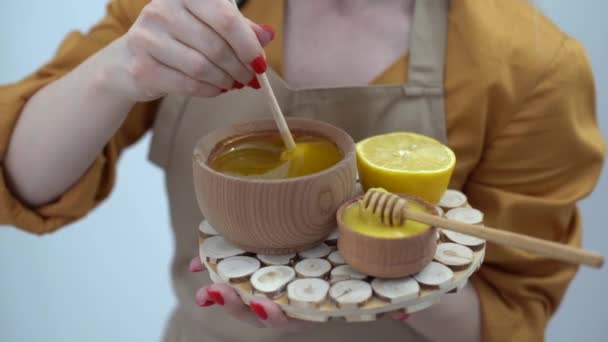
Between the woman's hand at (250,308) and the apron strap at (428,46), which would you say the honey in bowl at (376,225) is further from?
the apron strap at (428,46)

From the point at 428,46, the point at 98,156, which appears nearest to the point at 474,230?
the point at 428,46

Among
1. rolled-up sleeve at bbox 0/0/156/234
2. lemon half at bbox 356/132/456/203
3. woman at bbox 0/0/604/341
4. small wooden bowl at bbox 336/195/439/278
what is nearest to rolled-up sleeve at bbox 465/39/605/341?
woman at bbox 0/0/604/341

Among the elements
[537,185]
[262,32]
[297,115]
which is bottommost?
[537,185]

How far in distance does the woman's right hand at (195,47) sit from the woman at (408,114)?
0.08 m

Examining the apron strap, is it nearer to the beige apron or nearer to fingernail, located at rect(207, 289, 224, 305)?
the beige apron

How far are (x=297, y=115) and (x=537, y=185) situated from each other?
0.27m

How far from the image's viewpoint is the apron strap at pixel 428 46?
0.66 metres

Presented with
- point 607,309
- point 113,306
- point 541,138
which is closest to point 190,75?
point 541,138

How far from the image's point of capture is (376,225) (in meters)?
0.49

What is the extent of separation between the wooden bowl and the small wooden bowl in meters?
0.03

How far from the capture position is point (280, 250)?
518 mm

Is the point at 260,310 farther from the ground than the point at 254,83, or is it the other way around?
the point at 254,83

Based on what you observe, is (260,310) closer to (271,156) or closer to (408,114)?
(271,156)

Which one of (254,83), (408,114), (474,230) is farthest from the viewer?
(408,114)
